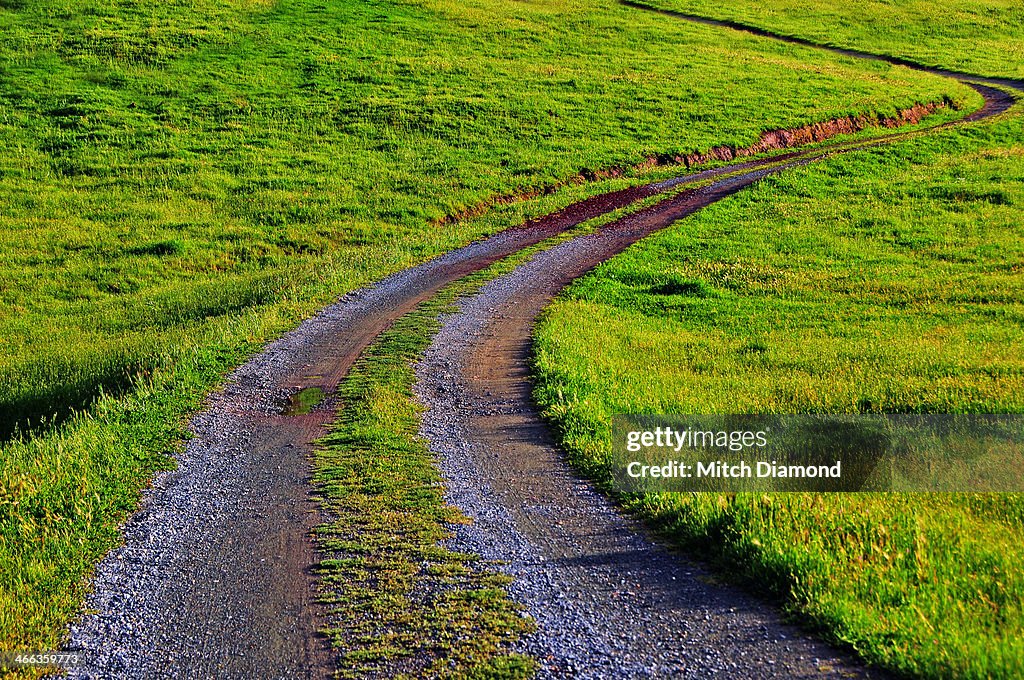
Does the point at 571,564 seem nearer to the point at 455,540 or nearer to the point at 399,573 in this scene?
the point at 455,540

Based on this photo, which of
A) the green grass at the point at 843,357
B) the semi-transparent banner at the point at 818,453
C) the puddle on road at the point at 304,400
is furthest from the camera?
the puddle on road at the point at 304,400

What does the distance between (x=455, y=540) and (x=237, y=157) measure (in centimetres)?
3206

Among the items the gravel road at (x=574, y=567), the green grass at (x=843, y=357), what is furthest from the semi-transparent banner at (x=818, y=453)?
the gravel road at (x=574, y=567)

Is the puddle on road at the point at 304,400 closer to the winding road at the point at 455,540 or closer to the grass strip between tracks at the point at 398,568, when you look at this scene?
the winding road at the point at 455,540

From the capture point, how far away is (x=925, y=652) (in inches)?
253

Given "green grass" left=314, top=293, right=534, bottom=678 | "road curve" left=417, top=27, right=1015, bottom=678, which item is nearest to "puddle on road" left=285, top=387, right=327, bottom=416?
"green grass" left=314, top=293, right=534, bottom=678

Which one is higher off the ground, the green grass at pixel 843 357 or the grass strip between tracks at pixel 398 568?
the green grass at pixel 843 357

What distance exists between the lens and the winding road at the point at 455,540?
7289 millimetres

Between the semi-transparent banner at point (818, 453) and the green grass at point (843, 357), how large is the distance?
47 cm

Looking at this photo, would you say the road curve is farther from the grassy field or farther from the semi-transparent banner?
the grassy field

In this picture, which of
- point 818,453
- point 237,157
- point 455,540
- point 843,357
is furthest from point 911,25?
point 455,540

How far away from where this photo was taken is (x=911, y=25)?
78.9m

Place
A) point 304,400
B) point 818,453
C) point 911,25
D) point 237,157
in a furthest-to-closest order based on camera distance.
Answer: point 911,25, point 237,157, point 304,400, point 818,453

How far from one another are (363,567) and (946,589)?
17.5 feet
